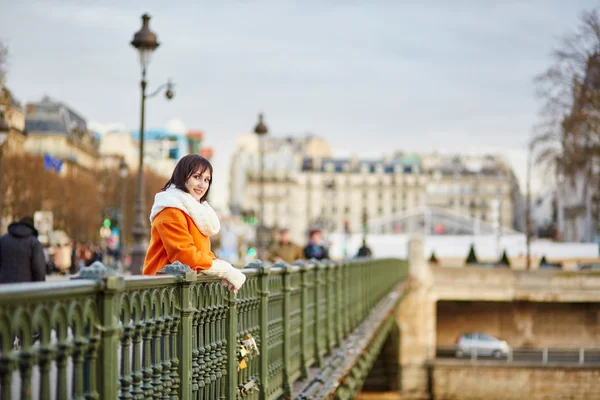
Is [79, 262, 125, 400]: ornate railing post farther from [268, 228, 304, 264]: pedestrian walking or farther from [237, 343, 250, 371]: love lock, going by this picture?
[268, 228, 304, 264]: pedestrian walking

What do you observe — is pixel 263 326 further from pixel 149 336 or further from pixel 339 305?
pixel 339 305

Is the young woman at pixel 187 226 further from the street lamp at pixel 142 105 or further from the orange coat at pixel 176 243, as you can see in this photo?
the street lamp at pixel 142 105

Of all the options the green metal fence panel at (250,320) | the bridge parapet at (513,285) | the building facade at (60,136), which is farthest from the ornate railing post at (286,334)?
the building facade at (60,136)

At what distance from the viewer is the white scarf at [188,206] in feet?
22.5

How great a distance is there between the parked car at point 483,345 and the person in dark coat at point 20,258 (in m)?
41.5

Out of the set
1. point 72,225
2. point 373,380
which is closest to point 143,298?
point 373,380

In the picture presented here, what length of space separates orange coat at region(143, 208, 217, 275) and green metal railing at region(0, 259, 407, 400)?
0.55ft

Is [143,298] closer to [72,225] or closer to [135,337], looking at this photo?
[135,337]

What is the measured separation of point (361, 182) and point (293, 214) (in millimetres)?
11352

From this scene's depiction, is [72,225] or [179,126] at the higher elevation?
[179,126]

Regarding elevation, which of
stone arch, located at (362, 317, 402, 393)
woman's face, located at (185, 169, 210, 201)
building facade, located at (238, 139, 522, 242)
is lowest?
stone arch, located at (362, 317, 402, 393)

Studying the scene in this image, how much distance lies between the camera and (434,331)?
52562mm

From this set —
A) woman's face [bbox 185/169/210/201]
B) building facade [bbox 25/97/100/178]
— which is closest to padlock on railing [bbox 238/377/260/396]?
woman's face [bbox 185/169/210/201]

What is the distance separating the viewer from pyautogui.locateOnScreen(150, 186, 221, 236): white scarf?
6.86 meters
